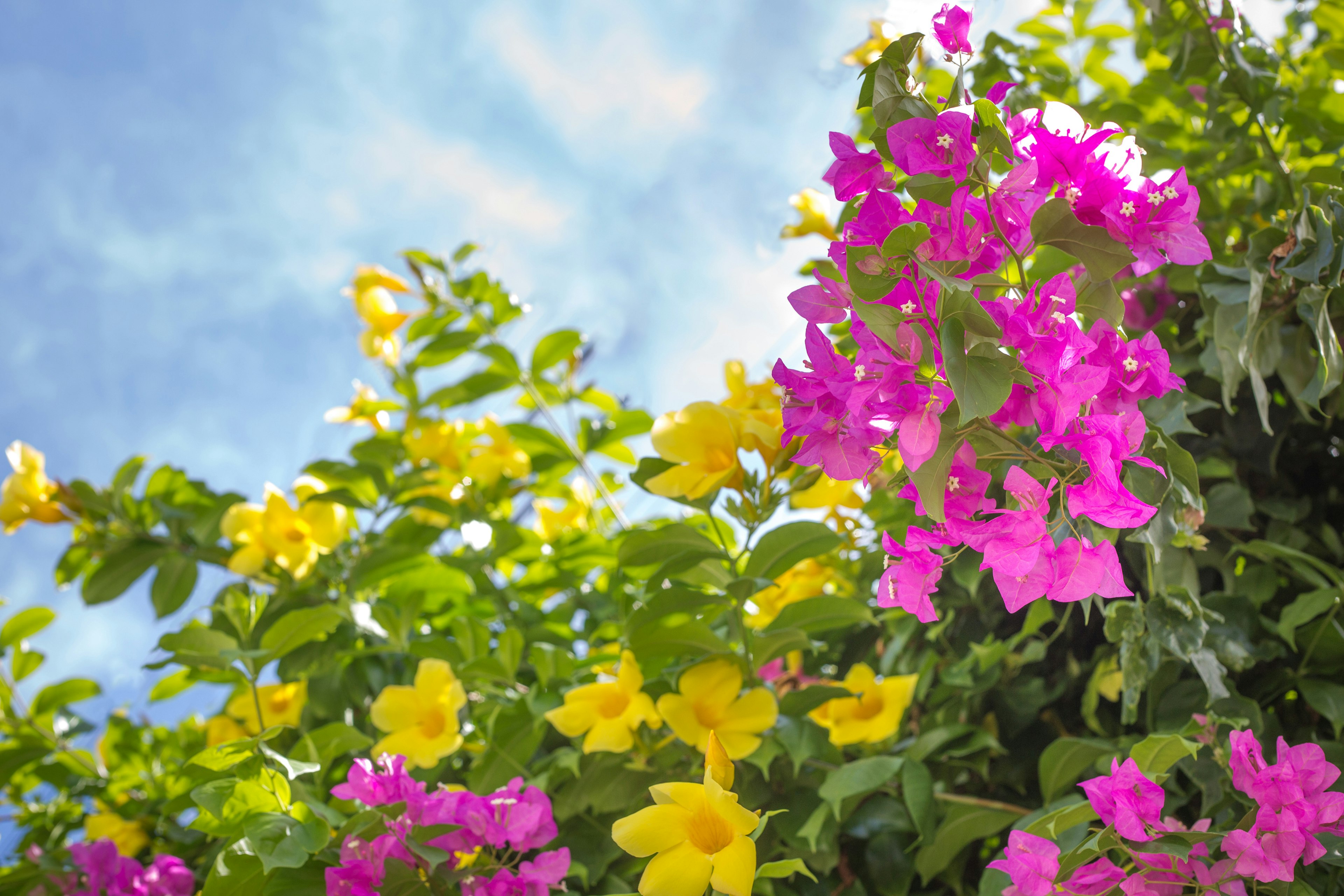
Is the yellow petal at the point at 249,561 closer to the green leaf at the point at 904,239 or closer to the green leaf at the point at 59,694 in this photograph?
the green leaf at the point at 59,694

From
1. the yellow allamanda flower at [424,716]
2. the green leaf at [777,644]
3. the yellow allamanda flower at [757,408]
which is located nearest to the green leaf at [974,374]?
the yellow allamanda flower at [757,408]

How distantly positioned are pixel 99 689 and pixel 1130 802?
124 centimetres

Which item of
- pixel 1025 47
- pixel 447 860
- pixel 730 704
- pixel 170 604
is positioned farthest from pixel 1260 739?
pixel 170 604

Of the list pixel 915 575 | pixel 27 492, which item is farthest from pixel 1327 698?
pixel 27 492

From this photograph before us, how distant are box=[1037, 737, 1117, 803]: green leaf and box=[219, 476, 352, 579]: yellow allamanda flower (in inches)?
30.6

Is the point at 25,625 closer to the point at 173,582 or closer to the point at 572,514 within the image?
the point at 173,582

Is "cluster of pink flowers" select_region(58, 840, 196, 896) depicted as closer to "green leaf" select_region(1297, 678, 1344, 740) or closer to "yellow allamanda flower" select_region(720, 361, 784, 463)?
"yellow allamanda flower" select_region(720, 361, 784, 463)

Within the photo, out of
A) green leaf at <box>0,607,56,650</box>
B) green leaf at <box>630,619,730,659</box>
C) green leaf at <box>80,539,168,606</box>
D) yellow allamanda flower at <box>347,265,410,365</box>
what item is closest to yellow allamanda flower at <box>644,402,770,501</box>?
green leaf at <box>630,619,730,659</box>

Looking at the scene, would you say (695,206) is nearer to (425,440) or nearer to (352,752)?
(425,440)

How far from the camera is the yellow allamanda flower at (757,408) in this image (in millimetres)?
587

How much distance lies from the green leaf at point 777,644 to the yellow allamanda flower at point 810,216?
0.44m

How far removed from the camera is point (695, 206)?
161cm

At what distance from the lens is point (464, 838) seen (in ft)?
1.80

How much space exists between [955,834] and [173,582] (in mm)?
955
